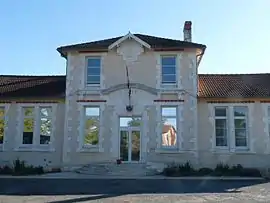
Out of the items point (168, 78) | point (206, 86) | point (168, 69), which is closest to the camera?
point (168, 78)

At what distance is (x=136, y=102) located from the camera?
65.2 feet

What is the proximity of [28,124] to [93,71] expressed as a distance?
4560 millimetres

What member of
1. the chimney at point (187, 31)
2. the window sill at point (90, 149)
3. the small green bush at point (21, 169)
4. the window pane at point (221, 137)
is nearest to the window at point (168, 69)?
the chimney at point (187, 31)

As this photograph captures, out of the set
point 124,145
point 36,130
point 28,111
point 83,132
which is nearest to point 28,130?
point 36,130

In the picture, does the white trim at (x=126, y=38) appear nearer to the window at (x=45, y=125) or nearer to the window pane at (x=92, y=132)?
the window pane at (x=92, y=132)

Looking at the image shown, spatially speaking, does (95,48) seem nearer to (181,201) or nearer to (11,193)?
(11,193)

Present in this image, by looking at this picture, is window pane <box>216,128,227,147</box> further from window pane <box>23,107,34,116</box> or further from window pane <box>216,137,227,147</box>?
window pane <box>23,107,34,116</box>

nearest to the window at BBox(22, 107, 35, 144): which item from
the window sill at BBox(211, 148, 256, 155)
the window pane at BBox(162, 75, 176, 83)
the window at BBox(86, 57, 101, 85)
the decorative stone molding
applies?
the window at BBox(86, 57, 101, 85)

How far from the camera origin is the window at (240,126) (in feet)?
65.2

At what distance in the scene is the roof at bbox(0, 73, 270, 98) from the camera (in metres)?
20.2

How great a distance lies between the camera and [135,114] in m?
19.8

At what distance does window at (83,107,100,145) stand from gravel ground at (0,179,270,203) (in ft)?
16.3

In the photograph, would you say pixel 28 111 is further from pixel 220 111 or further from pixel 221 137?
pixel 221 137

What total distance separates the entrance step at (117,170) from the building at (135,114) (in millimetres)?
453
